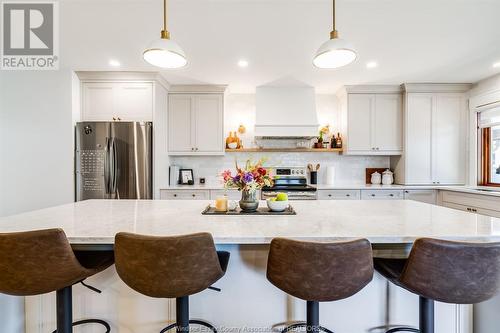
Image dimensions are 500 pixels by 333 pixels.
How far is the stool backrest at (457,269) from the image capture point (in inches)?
36.3

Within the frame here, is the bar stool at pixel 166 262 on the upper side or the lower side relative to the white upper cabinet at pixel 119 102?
lower

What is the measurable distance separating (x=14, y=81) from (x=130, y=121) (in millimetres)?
1487

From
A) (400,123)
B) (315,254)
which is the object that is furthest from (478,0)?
(315,254)

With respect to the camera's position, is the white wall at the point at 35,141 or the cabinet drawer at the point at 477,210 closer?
the cabinet drawer at the point at 477,210

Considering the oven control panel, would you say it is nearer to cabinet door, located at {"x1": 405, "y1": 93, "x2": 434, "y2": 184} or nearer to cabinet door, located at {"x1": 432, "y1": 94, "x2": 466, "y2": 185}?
cabinet door, located at {"x1": 405, "y1": 93, "x2": 434, "y2": 184}

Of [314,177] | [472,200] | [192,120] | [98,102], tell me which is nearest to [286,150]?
[314,177]

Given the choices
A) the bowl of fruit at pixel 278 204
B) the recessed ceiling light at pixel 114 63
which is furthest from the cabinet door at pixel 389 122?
the recessed ceiling light at pixel 114 63

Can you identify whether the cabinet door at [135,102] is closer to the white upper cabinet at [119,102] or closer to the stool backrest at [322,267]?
the white upper cabinet at [119,102]

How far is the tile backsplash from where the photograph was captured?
4.07 m

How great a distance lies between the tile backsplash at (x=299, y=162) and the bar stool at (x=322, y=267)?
3.13 metres

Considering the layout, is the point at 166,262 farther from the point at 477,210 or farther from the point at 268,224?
the point at 477,210

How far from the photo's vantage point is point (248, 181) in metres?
1.64

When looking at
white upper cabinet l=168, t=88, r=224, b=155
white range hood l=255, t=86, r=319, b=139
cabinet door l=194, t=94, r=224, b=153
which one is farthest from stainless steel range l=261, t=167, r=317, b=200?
white upper cabinet l=168, t=88, r=224, b=155

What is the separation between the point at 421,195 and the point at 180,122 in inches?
147
